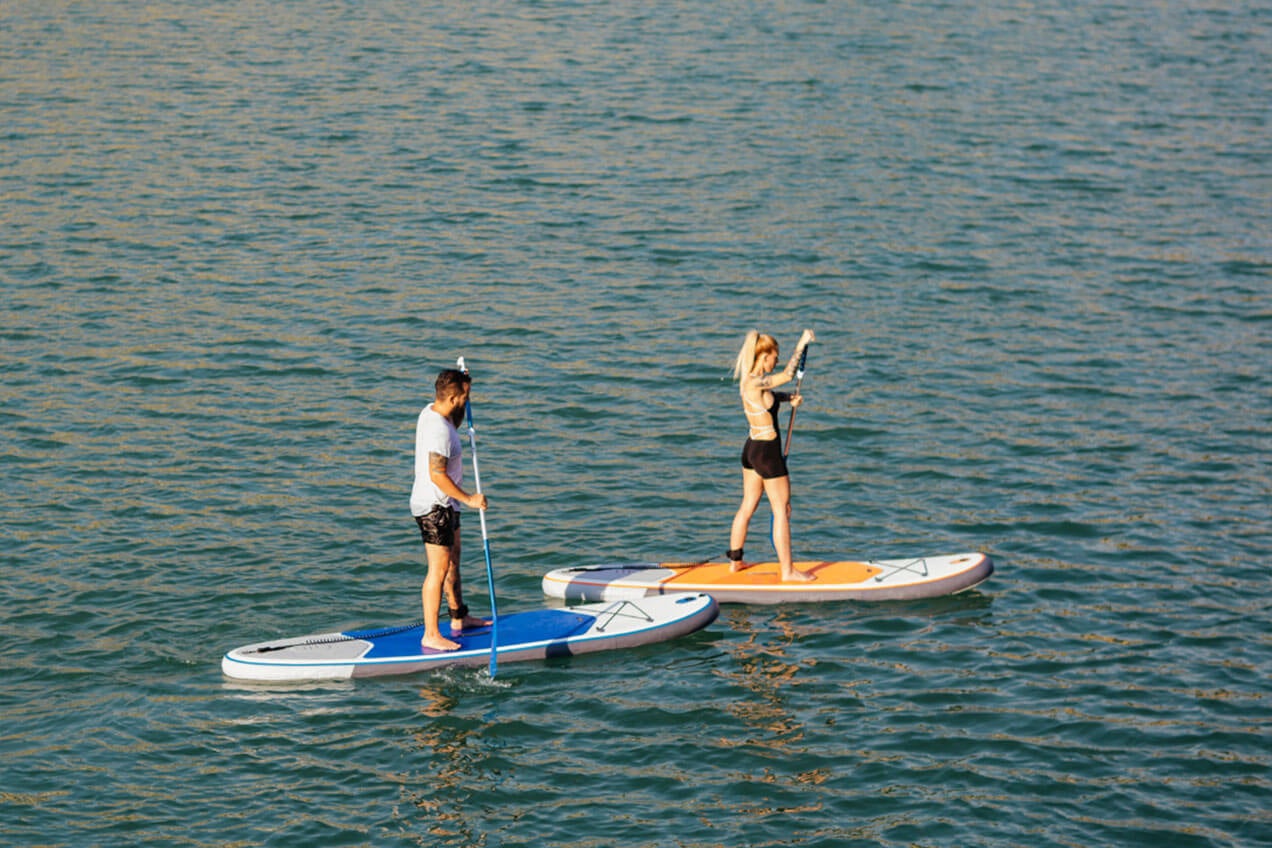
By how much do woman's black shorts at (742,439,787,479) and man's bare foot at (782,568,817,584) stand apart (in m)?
1.01

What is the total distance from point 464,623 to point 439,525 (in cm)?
124

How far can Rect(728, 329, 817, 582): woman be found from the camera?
1543cm

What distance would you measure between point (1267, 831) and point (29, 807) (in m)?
9.50

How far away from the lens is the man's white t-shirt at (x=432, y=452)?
13.6 metres

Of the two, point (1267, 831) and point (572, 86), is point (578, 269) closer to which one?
point (572, 86)

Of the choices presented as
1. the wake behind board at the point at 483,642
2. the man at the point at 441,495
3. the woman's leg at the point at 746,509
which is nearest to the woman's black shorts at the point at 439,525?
the man at the point at 441,495

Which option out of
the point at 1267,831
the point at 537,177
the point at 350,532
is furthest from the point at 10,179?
the point at 1267,831

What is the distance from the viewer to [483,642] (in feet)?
47.7

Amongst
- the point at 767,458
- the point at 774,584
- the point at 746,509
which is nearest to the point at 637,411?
the point at 746,509

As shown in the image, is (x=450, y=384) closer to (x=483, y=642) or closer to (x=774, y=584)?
(x=483, y=642)

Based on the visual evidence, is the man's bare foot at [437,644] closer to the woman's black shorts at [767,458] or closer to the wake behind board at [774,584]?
the wake behind board at [774,584]

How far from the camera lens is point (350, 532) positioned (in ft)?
57.1

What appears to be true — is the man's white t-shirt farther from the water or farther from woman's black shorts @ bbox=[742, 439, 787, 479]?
woman's black shorts @ bbox=[742, 439, 787, 479]

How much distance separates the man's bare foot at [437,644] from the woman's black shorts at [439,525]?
932mm
